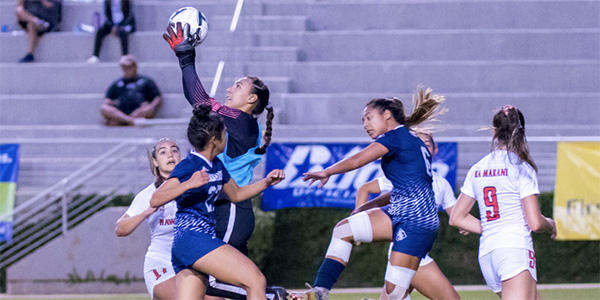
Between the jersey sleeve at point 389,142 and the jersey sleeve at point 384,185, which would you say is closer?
the jersey sleeve at point 389,142

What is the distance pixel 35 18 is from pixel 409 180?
34.0ft

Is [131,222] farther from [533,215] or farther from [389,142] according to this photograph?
[533,215]

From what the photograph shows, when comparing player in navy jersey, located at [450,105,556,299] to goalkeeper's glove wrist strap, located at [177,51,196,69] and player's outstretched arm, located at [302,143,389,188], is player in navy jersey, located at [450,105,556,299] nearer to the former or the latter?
player's outstretched arm, located at [302,143,389,188]

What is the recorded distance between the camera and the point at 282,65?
13.8 m

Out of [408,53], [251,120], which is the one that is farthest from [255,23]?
[251,120]

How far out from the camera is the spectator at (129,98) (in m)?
13.1

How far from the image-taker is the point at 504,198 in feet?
18.4

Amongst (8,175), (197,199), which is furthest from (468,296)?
(8,175)

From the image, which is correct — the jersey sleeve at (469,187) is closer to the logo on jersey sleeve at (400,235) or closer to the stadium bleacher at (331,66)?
the logo on jersey sleeve at (400,235)

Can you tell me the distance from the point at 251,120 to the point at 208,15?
30.3ft

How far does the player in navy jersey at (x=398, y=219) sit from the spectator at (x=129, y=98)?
24.6 ft

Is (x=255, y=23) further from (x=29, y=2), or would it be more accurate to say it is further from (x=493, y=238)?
(x=493, y=238)

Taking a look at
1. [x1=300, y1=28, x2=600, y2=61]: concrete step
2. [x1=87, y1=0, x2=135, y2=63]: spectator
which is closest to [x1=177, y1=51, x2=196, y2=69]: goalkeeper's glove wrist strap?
[x1=300, y1=28, x2=600, y2=61]: concrete step

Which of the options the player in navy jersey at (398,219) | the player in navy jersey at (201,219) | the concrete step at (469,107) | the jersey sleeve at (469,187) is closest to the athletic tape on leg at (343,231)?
the player in navy jersey at (398,219)
